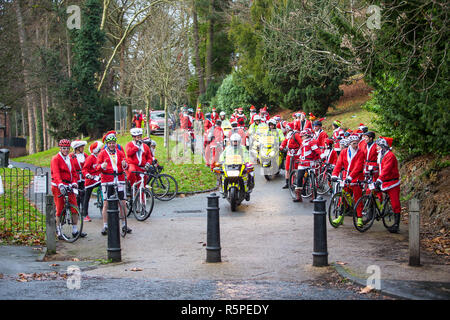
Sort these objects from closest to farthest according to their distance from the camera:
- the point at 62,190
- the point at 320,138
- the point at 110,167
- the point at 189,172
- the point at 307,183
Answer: the point at 62,190 < the point at 110,167 < the point at 307,183 < the point at 320,138 < the point at 189,172

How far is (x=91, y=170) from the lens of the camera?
49.6 feet

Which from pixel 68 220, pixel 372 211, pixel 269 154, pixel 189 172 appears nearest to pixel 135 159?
pixel 68 220

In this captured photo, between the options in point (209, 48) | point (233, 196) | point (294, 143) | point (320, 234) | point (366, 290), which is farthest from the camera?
point (209, 48)

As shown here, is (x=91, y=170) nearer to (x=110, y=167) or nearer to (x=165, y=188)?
(x=110, y=167)

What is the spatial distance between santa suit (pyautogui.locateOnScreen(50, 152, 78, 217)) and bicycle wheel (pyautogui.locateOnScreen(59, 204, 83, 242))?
0.07 metres

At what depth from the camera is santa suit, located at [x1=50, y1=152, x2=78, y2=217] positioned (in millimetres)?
13078

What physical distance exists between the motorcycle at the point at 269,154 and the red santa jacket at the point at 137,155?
5.84 metres

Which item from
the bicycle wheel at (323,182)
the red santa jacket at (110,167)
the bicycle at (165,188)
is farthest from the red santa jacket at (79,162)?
the bicycle wheel at (323,182)

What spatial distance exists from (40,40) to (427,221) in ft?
139

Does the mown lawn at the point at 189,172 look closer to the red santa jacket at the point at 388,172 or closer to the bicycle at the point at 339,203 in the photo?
the bicycle at the point at 339,203

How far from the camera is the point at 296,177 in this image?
17484 millimetres

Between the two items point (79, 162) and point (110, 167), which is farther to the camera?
point (79, 162)

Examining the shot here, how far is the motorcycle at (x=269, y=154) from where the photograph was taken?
21469 millimetres

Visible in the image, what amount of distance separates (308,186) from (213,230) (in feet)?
26.1
